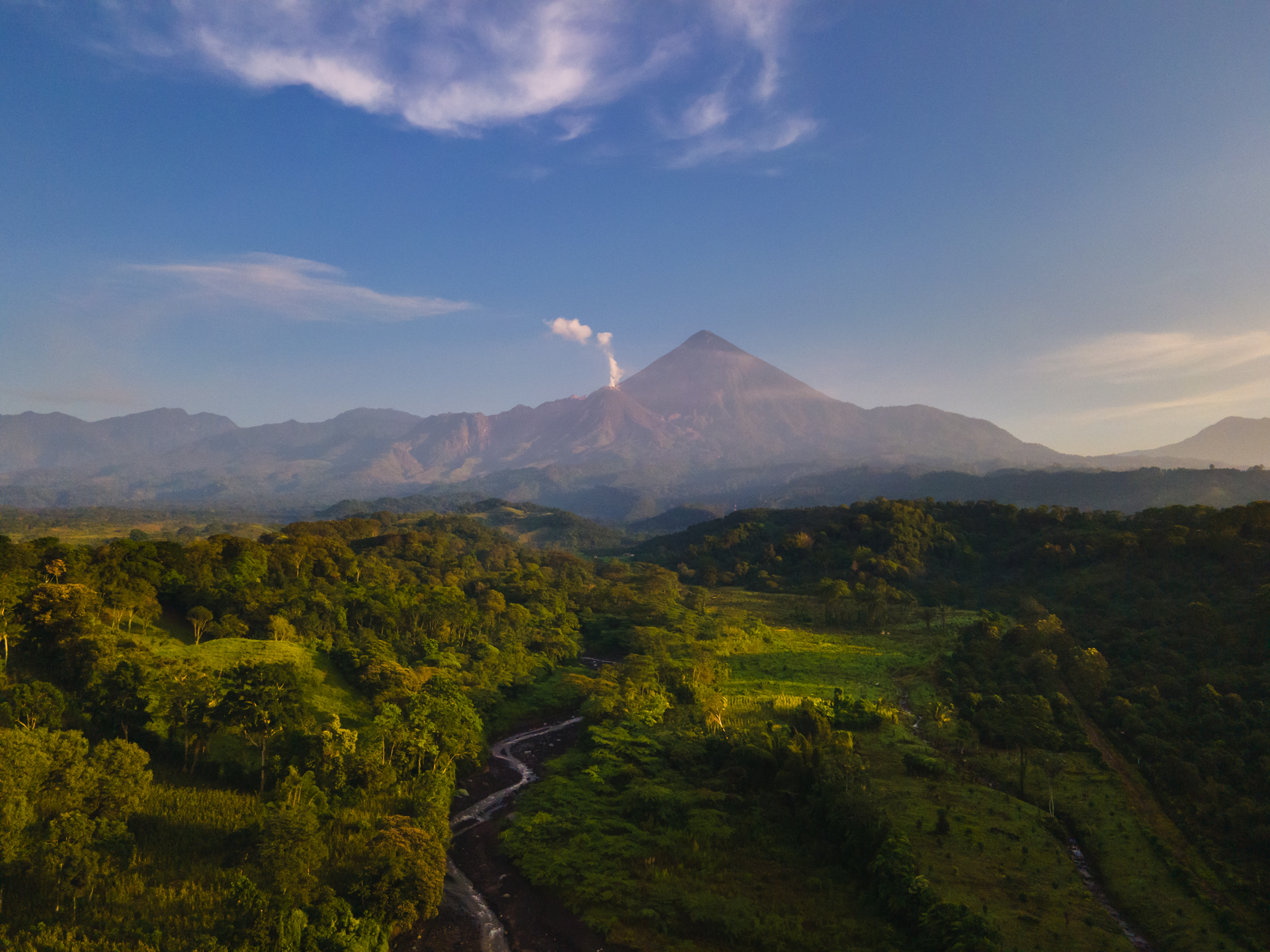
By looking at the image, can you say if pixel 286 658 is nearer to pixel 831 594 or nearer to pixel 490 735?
pixel 490 735

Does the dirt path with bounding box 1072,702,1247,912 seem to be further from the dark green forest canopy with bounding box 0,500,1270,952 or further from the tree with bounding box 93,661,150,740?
the tree with bounding box 93,661,150,740

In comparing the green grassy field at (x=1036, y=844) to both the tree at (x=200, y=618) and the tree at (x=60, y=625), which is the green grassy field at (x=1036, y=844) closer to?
the tree at (x=60, y=625)

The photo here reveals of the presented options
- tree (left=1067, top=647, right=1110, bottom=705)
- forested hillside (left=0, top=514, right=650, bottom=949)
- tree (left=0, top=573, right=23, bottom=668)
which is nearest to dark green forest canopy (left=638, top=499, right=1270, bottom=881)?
tree (left=1067, top=647, right=1110, bottom=705)

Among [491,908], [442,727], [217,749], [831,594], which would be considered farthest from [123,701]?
[831,594]

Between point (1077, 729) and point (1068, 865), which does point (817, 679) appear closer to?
point (1077, 729)

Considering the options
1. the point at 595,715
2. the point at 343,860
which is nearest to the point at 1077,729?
the point at 595,715

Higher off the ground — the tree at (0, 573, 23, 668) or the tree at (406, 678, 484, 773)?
the tree at (0, 573, 23, 668)
